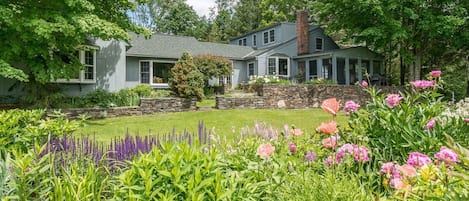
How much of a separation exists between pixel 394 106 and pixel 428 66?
2131 centimetres

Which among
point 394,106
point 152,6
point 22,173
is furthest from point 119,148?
point 152,6

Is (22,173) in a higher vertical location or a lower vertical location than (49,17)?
lower

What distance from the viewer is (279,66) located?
21.8 meters

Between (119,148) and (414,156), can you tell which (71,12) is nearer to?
(119,148)

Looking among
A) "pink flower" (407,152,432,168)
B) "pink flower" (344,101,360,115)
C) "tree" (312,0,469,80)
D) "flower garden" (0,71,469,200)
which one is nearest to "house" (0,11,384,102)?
"tree" (312,0,469,80)

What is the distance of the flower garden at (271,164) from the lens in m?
1.92

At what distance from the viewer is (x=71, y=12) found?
386 inches

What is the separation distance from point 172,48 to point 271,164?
17.9 metres

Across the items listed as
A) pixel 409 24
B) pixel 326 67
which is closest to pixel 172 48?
pixel 326 67

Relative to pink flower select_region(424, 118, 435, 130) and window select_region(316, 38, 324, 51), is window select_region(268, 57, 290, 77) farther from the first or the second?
pink flower select_region(424, 118, 435, 130)

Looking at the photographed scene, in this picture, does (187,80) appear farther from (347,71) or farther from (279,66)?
(347,71)

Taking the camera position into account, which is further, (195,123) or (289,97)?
(289,97)

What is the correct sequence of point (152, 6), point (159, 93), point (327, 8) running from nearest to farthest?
1. point (159, 93)
2. point (327, 8)
3. point (152, 6)

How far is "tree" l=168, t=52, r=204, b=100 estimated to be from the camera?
14.1m
